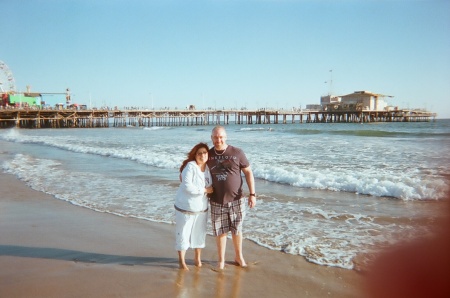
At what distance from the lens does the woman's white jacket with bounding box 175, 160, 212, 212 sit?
383 centimetres

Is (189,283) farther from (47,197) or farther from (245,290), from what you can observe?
(47,197)

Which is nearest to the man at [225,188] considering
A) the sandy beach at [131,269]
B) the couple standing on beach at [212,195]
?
the couple standing on beach at [212,195]

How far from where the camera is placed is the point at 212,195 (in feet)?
13.3

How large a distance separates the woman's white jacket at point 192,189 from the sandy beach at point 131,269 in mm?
752

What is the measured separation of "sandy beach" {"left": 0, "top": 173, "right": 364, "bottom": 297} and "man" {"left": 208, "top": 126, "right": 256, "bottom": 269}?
0.39 meters

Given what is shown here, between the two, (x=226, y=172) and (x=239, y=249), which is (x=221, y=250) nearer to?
(x=239, y=249)

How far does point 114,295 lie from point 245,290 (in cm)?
128

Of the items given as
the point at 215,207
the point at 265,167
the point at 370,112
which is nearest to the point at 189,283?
the point at 215,207

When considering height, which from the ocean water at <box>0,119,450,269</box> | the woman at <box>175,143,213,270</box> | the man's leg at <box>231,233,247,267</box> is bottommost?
the ocean water at <box>0,119,450,269</box>

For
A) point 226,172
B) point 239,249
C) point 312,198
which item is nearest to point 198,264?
point 239,249

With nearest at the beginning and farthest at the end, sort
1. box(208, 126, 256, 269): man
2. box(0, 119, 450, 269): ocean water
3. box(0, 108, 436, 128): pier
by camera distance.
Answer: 1. box(208, 126, 256, 269): man
2. box(0, 119, 450, 269): ocean water
3. box(0, 108, 436, 128): pier

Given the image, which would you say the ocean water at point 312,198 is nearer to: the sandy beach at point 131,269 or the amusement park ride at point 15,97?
the sandy beach at point 131,269

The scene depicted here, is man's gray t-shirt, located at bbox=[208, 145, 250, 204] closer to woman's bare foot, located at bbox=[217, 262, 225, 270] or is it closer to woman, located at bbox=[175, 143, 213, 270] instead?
woman, located at bbox=[175, 143, 213, 270]

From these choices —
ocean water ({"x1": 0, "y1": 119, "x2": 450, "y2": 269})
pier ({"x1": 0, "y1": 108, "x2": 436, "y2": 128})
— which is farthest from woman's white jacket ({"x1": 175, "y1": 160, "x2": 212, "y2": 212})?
pier ({"x1": 0, "y1": 108, "x2": 436, "y2": 128})
